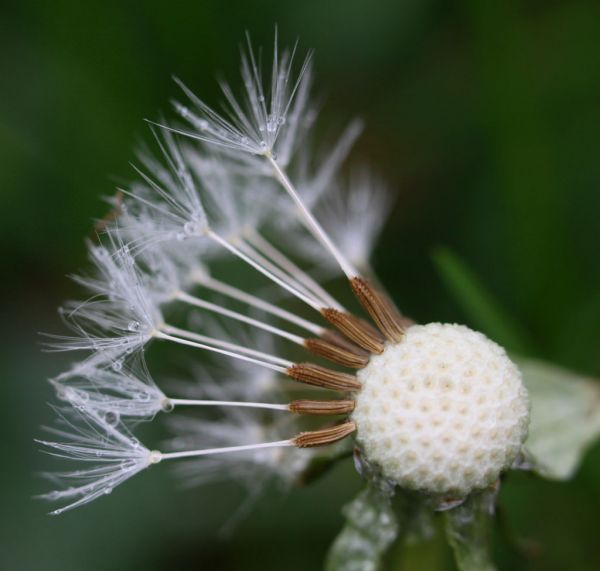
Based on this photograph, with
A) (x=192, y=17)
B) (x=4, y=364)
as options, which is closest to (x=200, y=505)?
(x=4, y=364)

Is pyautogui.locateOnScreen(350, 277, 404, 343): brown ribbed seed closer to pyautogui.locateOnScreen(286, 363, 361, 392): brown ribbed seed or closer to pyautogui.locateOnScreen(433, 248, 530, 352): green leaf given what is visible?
pyautogui.locateOnScreen(286, 363, 361, 392): brown ribbed seed

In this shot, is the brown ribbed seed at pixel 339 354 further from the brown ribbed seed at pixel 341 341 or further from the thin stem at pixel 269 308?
the thin stem at pixel 269 308

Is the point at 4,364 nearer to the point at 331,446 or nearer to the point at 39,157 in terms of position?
the point at 39,157

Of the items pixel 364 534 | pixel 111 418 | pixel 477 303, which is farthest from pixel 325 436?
pixel 477 303

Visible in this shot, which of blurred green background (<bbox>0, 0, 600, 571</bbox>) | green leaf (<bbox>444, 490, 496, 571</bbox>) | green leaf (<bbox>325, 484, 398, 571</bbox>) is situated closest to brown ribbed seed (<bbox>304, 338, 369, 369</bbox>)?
green leaf (<bbox>325, 484, 398, 571</bbox>)

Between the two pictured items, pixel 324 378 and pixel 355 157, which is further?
pixel 355 157

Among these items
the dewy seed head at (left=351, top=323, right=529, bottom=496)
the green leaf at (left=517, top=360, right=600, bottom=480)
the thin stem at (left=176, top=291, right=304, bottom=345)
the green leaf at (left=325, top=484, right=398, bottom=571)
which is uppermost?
the thin stem at (left=176, top=291, right=304, bottom=345)

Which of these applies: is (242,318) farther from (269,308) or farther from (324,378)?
(324,378)
